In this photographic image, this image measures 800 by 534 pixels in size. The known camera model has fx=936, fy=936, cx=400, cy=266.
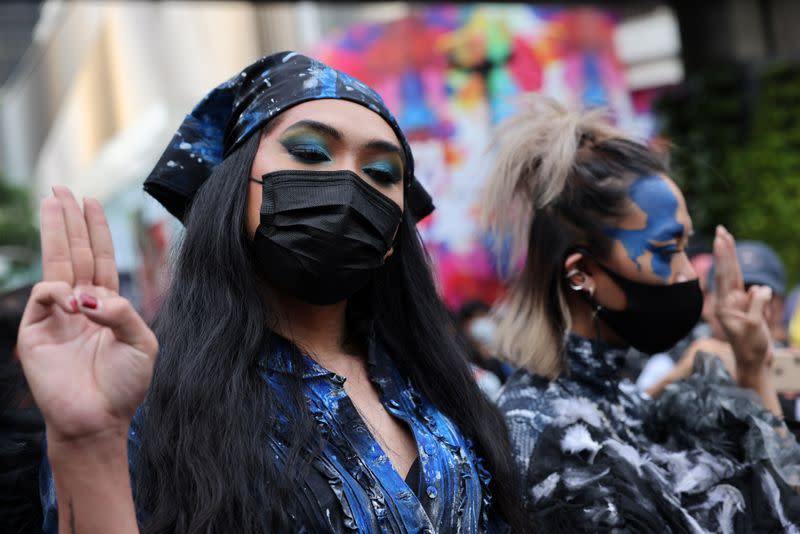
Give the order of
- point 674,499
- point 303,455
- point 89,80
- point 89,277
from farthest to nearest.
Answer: point 89,80
point 674,499
point 303,455
point 89,277

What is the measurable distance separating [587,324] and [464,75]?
6.15 meters

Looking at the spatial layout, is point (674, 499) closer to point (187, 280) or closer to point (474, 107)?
point (187, 280)

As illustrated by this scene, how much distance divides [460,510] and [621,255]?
1085mm

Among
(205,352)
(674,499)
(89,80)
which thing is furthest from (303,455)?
(89,80)

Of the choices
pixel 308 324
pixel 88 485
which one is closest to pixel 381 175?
pixel 308 324

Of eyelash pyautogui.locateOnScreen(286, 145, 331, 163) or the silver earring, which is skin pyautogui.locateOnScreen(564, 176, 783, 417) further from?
eyelash pyautogui.locateOnScreen(286, 145, 331, 163)

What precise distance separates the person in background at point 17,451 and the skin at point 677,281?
1518 mm

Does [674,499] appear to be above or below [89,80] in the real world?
below

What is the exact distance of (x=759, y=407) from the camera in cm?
266

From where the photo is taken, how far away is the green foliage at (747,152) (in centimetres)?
766

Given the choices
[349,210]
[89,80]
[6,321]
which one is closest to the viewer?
[349,210]

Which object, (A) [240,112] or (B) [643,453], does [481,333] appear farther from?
(A) [240,112]

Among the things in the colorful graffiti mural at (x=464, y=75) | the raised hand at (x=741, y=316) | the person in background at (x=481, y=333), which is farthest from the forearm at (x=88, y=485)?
the colorful graffiti mural at (x=464, y=75)

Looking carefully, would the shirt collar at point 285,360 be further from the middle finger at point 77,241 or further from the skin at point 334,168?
the middle finger at point 77,241
